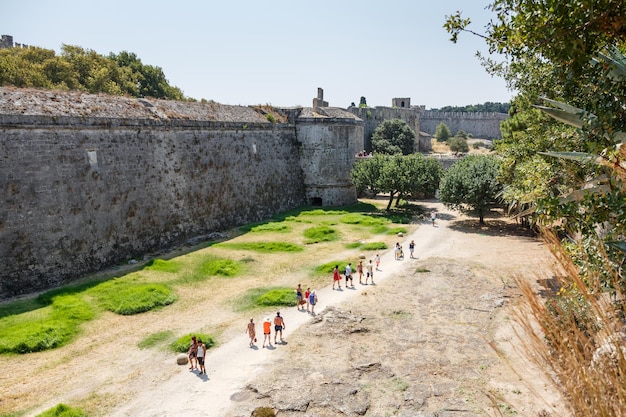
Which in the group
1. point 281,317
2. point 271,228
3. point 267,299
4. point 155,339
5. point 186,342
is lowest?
point 155,339

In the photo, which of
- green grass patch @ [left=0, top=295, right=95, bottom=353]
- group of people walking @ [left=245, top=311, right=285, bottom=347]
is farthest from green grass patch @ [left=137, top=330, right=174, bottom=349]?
group of people walking @ [left=245, top=311, right=285, bottom=347]

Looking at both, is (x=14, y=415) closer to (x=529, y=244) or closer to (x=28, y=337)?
(x=28, y=337)

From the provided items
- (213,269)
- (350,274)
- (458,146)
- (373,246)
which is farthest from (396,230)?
(458,146)

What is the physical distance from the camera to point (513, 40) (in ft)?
25.5

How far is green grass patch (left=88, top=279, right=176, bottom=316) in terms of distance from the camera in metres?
15.3

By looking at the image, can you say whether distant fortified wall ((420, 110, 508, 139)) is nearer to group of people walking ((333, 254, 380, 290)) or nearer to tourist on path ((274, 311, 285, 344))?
group of people walking ((333, 254, 380, 290))

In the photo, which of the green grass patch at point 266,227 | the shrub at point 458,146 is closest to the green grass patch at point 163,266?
the green grass patch at point 266,227

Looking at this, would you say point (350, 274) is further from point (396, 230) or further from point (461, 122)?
point (461, 122)

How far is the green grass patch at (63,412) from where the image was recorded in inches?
366

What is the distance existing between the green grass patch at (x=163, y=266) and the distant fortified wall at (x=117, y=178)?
1.75 meters

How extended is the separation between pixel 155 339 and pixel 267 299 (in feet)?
14.1

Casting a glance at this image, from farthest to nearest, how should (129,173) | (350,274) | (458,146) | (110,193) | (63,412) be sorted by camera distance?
(458,146), (129,173), (110,193), (350,274), (63,412)

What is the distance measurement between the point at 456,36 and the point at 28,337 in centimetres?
1351

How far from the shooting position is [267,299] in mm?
16234
